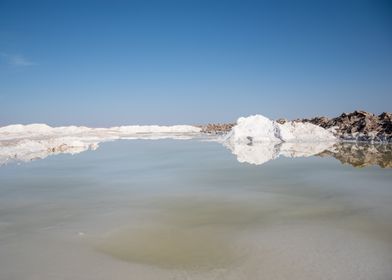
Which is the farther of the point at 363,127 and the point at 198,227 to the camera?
the point at 363,127

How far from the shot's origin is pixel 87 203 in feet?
17.1

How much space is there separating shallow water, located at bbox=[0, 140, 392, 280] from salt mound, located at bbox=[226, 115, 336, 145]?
12.1 m

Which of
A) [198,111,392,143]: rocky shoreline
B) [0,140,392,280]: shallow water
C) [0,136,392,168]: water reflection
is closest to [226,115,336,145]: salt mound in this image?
[198,111,392,143]: rocky shoreline

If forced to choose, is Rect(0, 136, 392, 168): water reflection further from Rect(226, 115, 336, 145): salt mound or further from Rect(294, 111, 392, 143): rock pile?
Rect(226, 115, 336, 145): salt mound

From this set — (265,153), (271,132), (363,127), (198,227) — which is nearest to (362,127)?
(363,127)

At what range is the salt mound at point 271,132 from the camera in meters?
19.5

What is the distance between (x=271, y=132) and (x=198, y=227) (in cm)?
1686

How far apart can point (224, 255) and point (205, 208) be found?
166 cm

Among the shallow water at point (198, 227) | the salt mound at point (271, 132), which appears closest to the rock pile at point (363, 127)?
the salt mound at point (271, 132)

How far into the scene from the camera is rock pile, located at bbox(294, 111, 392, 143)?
714 inches

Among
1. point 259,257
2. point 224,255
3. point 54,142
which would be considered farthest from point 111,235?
A: point 54,142

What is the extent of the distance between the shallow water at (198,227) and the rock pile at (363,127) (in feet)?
39.6

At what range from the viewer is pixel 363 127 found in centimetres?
2028

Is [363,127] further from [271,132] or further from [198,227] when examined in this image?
[198,227]
